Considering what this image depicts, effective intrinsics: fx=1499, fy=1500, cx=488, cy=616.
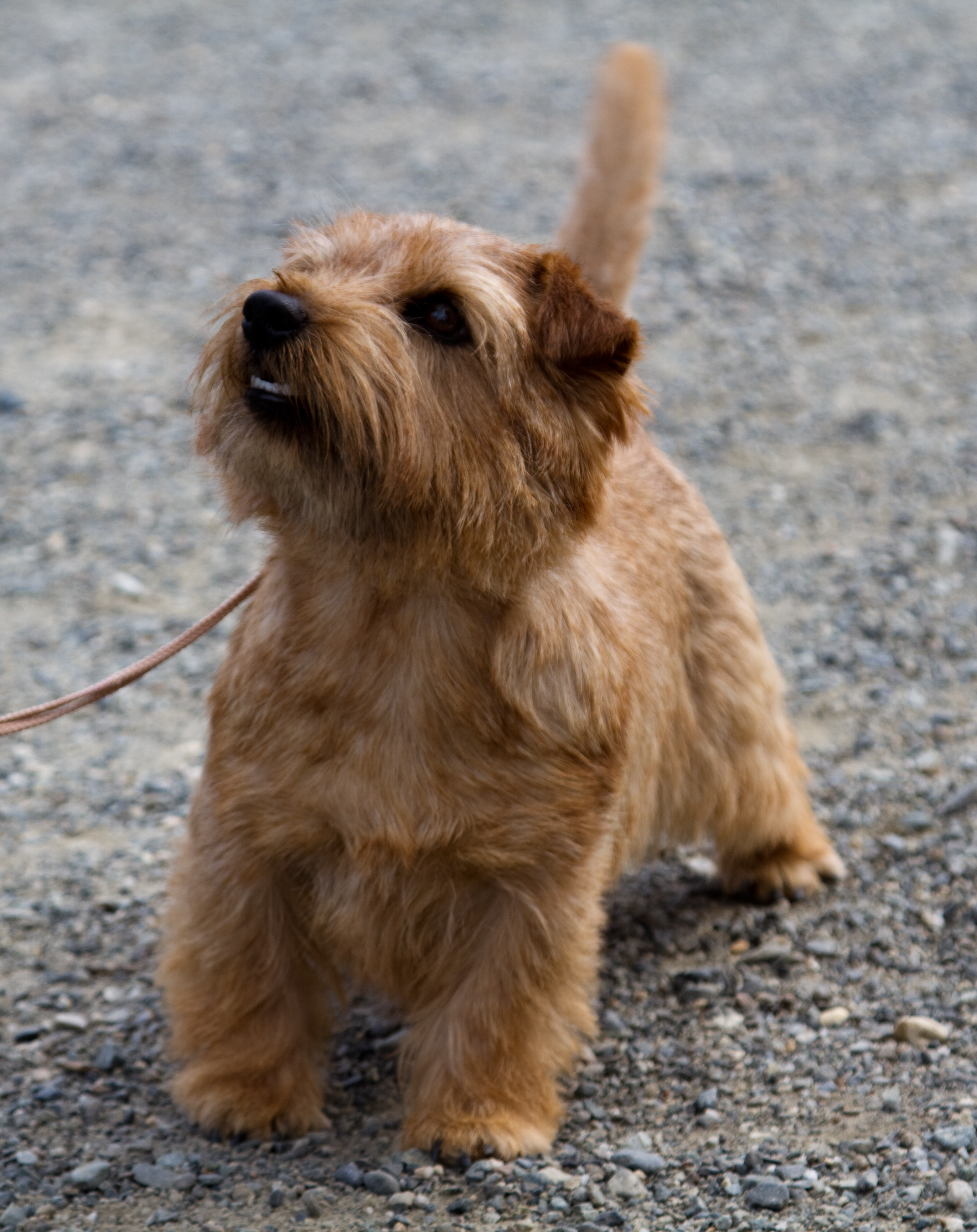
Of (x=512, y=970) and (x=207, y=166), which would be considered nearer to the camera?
(x=512, y=970)

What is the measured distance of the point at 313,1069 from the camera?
361 centimetres

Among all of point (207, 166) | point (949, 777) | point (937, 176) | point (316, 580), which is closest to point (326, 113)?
point (207, 166)

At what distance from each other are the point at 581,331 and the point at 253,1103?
1.93 metres

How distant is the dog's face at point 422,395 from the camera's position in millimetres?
2871

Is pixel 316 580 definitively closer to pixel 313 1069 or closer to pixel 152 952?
pixel 313 1069

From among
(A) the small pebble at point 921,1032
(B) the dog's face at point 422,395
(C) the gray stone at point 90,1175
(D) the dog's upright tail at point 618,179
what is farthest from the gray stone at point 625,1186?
(D) the dog's upright tail at point 618,179

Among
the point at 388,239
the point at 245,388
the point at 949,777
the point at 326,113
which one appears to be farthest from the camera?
the point at 326,113

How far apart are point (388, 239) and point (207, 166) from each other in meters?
8.25

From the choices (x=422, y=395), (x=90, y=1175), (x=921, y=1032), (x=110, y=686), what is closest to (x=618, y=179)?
(x=422, y=395)

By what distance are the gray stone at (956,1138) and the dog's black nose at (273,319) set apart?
2.28m

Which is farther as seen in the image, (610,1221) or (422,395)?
(610,1221)

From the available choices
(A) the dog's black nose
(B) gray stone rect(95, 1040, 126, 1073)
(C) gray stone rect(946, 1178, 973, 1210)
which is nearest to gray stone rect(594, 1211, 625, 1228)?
(C) gray stone rect(946, 1178, 973, 1210)

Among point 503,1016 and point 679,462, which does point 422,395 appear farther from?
point 679,462

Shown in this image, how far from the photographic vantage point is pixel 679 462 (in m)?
7.33
